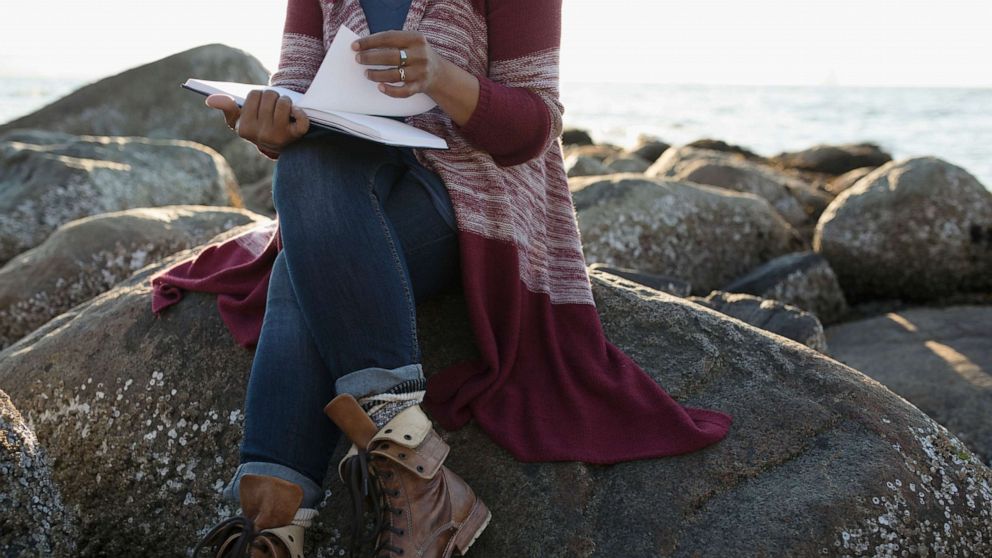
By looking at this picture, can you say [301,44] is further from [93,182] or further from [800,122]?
[800,122]

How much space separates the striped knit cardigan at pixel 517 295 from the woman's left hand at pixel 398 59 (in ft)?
0.56

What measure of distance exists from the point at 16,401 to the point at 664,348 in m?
1.90

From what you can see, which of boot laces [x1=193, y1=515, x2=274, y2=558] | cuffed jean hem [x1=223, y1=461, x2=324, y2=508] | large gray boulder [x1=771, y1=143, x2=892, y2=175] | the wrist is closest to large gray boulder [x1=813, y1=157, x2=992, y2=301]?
the wrist

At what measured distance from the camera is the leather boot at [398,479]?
191 cm

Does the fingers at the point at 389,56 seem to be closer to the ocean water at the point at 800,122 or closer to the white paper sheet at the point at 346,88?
the white paper sheet at the point at 346,88

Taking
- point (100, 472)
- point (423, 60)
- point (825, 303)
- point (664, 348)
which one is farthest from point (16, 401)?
point (825, 303)

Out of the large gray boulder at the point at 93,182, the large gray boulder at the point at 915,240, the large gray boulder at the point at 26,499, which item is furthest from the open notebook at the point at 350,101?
the large gray boulder at the point at 915,240

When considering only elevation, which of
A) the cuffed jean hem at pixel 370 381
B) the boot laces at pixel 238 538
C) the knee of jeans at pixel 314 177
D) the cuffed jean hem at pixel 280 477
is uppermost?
the knee of jeans at pixel 314 177

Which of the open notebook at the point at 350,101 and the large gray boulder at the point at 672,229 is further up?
the open notebook at the point at 350,101

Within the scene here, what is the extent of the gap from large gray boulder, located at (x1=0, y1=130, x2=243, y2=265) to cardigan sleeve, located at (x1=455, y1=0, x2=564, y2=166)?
3911 mm

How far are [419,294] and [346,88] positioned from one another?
0.58 metres

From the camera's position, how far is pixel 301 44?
2.55 m

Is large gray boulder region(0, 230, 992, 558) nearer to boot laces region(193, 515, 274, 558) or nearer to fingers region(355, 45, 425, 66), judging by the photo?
boot laces region(193, 515, 274, 558)

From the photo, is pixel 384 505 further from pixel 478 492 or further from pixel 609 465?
pixel 609 465
